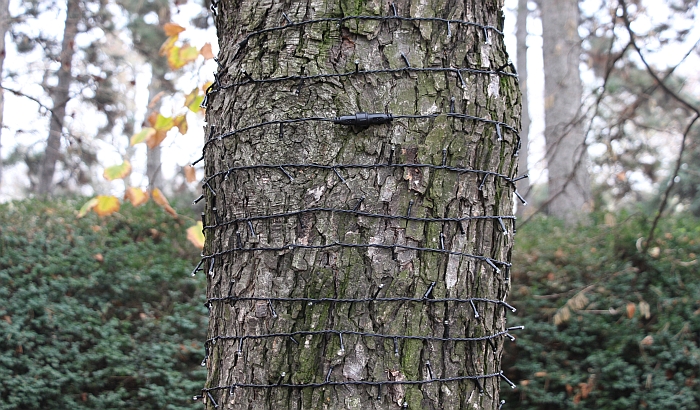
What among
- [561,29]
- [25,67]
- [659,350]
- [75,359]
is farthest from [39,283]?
[561,29]

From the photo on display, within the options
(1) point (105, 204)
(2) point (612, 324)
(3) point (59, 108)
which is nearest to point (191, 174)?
(1) point (105, 204)

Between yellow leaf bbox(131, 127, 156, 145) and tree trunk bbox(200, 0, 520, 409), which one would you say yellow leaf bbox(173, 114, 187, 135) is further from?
tree trunk bbox(200, 0, 520, 409)

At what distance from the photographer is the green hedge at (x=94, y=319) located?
16.4ft

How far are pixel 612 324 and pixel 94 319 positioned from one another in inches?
191

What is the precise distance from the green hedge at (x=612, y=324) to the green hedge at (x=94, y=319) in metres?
3.18

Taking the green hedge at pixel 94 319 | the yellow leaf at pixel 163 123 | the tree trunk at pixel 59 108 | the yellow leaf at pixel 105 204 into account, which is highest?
the tree trunk at pixel 59 108

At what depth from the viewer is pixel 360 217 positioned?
4.91 feet

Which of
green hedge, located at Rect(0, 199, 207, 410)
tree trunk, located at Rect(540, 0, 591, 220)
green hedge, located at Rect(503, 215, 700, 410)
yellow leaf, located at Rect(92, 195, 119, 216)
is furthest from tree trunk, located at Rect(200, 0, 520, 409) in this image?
tree trunk, located at Rect(540, 0, 591, 220)

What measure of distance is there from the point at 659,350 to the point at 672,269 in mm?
860

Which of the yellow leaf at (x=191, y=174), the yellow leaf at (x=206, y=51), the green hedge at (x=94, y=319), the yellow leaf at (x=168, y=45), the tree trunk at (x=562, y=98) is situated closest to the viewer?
the yellow leaf at (x=206, y=51)

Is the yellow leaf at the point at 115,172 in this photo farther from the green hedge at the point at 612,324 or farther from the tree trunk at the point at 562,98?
the tree trunk at the point at 562,98

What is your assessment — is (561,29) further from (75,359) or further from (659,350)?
(75,359)

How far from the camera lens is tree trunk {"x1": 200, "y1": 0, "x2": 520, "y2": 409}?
1464mm

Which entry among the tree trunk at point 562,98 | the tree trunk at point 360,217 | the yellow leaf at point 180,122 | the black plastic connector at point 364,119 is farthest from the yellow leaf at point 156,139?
the tree trunk at point 562,98
